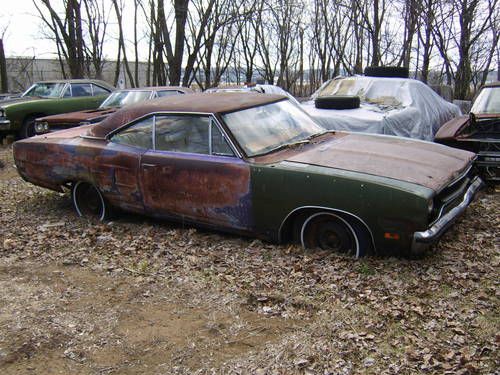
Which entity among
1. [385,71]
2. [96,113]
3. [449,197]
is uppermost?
[385,71]

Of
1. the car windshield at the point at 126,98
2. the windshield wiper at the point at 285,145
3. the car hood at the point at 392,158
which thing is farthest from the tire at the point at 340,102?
the car windshield at the point at 126,98

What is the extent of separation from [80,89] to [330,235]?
1051 cm

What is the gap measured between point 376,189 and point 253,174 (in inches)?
44.6

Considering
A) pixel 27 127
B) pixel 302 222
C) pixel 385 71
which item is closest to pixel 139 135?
pixel 302 222

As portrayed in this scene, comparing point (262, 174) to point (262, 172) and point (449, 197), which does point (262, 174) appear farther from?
point (449, 197)

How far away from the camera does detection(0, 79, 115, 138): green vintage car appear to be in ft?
38.7

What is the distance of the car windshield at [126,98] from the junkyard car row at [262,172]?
445cm

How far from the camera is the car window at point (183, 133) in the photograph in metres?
4.98

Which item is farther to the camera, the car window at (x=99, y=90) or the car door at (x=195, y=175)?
the car window at (x=99, y=90)

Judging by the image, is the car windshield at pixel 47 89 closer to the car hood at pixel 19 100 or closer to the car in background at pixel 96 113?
the car hood at pixel 19 100

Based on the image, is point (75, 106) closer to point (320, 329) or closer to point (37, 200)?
point (37, 200)

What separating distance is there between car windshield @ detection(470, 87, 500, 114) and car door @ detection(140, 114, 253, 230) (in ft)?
14.6

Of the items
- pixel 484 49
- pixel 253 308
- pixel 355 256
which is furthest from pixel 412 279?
pixel 484 49

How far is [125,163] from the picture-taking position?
539 centimetres
